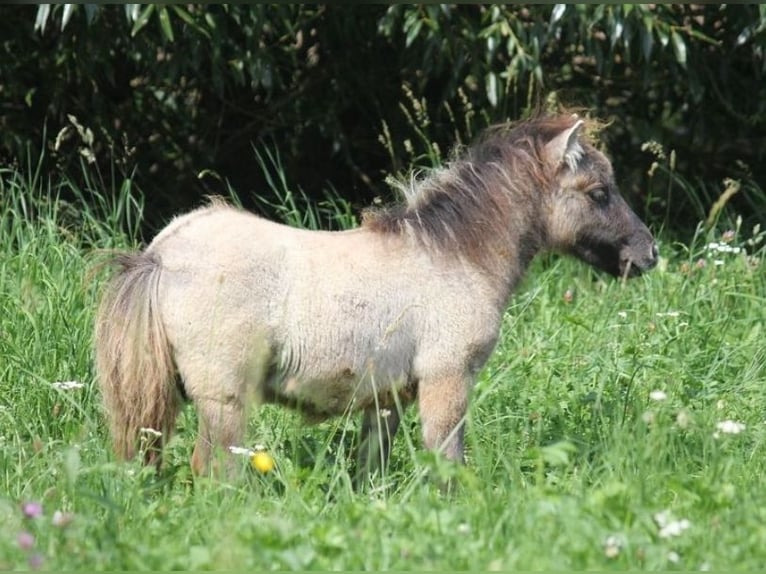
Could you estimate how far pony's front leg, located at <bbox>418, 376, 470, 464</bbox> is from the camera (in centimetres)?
489

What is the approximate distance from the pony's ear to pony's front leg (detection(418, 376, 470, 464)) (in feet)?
3.31

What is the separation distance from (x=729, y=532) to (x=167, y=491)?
1902 millimetres

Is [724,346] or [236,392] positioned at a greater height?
[236,392]

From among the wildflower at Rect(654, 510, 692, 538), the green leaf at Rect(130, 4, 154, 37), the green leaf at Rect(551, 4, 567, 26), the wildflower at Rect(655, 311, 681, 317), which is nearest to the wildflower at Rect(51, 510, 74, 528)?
the wildflower at Rect(654, 510, 692, 538)

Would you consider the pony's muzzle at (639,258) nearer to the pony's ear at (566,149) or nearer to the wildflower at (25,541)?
the pony's ear at (566,149)

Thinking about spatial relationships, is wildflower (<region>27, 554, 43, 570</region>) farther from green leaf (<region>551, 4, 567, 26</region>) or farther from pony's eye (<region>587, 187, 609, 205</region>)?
green leaf (<region>551, 4, 567, 26</region>)

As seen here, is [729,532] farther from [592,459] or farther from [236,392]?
[236,392]

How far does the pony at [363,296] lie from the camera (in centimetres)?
462

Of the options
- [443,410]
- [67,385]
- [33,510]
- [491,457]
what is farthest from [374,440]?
[33,510]

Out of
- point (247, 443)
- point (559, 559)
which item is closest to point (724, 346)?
point (247, 443)

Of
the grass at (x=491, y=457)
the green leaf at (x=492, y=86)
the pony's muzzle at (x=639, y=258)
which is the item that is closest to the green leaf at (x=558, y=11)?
the green leaf at (x=492, y=86)

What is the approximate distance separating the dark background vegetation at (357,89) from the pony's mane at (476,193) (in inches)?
72.6

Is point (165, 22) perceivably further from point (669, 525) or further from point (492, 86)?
point (669, 525)

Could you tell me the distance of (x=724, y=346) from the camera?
6.41 metres
